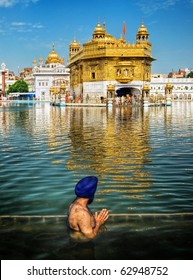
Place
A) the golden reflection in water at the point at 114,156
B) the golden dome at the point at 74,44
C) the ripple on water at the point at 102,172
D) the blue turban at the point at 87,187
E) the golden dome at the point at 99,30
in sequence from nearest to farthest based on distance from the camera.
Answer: the blue turban at the point at 87,187 → the ripple on water at the point at 102,172 → the golden reflection in water at the point at 114,156 → the golden dome at the point at 99,30 → the golden dome at the point at 74,44

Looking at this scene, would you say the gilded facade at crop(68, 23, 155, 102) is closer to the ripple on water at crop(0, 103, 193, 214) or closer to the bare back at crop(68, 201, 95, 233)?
the ripple on water at crop(0, 103, 193, 214)

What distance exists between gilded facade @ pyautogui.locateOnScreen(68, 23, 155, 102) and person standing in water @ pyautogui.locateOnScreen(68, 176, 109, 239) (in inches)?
2059

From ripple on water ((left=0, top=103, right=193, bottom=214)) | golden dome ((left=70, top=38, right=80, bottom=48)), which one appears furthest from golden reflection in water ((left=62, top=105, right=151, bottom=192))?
golden dome ((left=70, top=38, right=80, bottom=48))

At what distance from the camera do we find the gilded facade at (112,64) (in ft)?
193

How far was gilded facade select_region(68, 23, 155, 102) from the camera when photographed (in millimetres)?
58969

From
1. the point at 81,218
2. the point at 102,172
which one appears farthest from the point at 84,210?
the point at 102,172

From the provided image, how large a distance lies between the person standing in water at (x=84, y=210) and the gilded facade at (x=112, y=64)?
172ft

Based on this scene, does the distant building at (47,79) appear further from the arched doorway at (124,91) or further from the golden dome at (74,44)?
the arched doorway at (124,91)

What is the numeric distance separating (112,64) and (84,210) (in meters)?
55.4

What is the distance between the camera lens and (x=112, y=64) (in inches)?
2328

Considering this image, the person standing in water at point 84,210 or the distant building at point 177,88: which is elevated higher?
the distant building at point 177,88

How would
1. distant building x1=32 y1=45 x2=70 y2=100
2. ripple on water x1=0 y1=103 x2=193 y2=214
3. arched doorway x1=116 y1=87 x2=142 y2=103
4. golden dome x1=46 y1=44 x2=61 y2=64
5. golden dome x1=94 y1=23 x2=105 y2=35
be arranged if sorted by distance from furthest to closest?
golden dome x1=46 y1=44 x2=61 y2=64 < distant building x1=32 y1=45 x2=70 y2=100 < golden dome x1=94 y1=23 x2=105 y2=35 < arched doorway x1=116 y1=87 x2=142 y2=103 < ripple on water x1=0 y1=103 x2=193 y2=214

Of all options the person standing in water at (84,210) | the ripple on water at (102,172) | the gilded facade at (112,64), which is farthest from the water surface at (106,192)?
the gilded facade at (112,64)

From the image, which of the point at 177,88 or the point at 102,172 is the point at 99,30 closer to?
the point at 177,88
